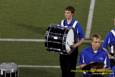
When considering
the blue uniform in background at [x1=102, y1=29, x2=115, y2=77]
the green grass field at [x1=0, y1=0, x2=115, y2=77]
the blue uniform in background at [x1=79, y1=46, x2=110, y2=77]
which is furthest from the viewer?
the green grass field at [x1=0, y1=0, x2=115, y2=77]

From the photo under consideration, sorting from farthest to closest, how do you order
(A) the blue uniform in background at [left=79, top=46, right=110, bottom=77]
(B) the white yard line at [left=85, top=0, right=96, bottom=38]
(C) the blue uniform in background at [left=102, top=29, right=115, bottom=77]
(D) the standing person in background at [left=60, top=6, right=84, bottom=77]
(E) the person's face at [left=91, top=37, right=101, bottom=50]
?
(B) the white yard line at [left=85, top=0, right=96, bottom=38] < (D) the standing person in background at [left=60, top=6, right=84, bottom=77] < (C) the blue uniform in background at [left=102, top=29, right=115, bottom=77] < (A) the blue uniform in background at [left=79, top=46, right=110, bottom=77] < (E) the person's face at [left=91, top=37, right=101, bottom=50]

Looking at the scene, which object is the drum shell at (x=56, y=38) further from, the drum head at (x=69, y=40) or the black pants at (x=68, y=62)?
the black pants at (x=68, y=62)

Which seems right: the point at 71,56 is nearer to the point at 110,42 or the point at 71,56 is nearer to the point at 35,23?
the point at 110,42

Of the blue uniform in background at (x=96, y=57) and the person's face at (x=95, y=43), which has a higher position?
the person's face at (x=95, y=43)

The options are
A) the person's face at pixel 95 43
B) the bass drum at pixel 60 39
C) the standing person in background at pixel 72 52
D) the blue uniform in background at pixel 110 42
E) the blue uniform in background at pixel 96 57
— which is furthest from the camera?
the standing person in background at pixel 72 52

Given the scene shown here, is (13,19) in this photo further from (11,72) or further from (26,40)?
(11,72)

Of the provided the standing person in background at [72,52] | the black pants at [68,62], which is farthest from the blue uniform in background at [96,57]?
the black pants at [68,62]

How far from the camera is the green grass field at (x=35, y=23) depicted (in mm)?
12000

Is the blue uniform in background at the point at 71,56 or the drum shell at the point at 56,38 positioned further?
the blue uniform in background at the point at 71,56

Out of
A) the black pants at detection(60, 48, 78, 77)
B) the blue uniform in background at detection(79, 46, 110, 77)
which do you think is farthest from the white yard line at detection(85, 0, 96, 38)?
the blue uniform in background at detection(79, 46, 110, 77)

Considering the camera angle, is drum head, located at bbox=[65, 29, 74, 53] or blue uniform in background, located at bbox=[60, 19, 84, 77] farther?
blue uniform in background, located at bbox=[60, 19, 84, 77]

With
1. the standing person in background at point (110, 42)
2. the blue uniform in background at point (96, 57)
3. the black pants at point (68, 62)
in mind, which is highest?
the standing person in background at point (110, 42)

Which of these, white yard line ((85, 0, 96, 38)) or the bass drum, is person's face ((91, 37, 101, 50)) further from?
white yard line ((85, 0, 96, 38))

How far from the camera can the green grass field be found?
39.4 ft
